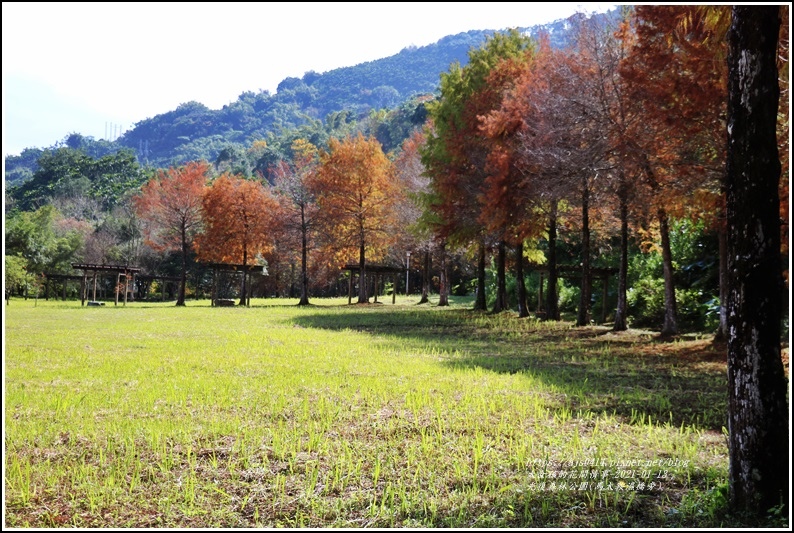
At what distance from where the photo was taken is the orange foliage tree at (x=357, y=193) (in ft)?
115

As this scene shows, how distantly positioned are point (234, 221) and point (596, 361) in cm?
2945

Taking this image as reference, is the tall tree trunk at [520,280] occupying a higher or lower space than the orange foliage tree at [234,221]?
lower

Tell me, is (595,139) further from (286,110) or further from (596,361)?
(286,110)

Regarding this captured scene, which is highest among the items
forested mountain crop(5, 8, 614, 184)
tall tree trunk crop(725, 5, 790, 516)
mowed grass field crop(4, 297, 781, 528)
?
forested mountain crop(5, 8, 614, 184)

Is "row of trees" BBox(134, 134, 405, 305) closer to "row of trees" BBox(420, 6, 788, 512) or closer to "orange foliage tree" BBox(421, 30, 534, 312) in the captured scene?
"row of trees" BBox(420, 6, 788, 512)

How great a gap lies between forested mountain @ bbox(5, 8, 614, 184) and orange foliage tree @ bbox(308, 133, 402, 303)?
7264 cm

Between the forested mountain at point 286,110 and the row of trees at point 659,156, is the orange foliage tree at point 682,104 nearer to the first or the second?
the row of trees at point 659,156

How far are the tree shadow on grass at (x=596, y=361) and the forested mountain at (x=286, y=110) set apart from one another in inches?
3630

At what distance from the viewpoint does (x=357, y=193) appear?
116ft

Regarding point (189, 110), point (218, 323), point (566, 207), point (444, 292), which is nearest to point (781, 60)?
point (566, 207)

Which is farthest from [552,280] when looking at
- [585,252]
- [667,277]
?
[667,277]

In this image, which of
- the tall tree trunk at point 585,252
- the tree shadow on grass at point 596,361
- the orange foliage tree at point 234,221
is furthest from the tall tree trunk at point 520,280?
the orange foliage tree at point 234,221

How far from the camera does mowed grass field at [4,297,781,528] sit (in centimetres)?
406

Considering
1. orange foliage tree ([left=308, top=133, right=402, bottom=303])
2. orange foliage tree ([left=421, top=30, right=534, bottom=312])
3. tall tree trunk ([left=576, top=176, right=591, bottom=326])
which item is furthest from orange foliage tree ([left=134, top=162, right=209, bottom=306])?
tall tree trunk ([left=576, top=176, right=591, bottom=326])
